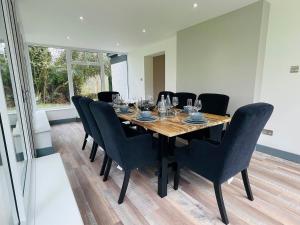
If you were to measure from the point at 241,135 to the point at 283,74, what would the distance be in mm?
1968

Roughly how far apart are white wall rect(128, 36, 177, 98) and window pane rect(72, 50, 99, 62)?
127cm

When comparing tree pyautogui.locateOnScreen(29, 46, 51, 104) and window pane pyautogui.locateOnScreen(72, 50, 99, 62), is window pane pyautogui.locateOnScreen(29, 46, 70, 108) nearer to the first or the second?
tree pyautogui.locateOnScreen(29, 46, 51, 104)

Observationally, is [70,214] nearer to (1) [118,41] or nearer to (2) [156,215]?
(2) [156,215]

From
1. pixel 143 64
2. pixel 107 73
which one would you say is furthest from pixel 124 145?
pixel 107 73

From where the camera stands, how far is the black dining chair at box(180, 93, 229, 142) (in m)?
2.46

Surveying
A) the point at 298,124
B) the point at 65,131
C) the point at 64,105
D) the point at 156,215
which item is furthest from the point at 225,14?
the point at 64,105

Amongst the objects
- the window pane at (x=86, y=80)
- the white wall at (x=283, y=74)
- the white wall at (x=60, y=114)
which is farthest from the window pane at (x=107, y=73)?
the white wall at (x=283, y=74)

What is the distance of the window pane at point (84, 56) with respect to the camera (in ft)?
18.3

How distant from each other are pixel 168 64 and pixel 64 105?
3.52 meters

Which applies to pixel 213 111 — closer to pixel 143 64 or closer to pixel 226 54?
pixel 226 54

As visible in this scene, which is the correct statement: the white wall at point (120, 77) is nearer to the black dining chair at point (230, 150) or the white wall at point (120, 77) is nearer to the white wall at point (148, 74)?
the white wall at point (148, 74)

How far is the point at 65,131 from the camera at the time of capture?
443 centimetres

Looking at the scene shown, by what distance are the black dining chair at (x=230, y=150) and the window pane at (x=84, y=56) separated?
5.19m

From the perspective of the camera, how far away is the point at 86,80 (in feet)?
19.4
